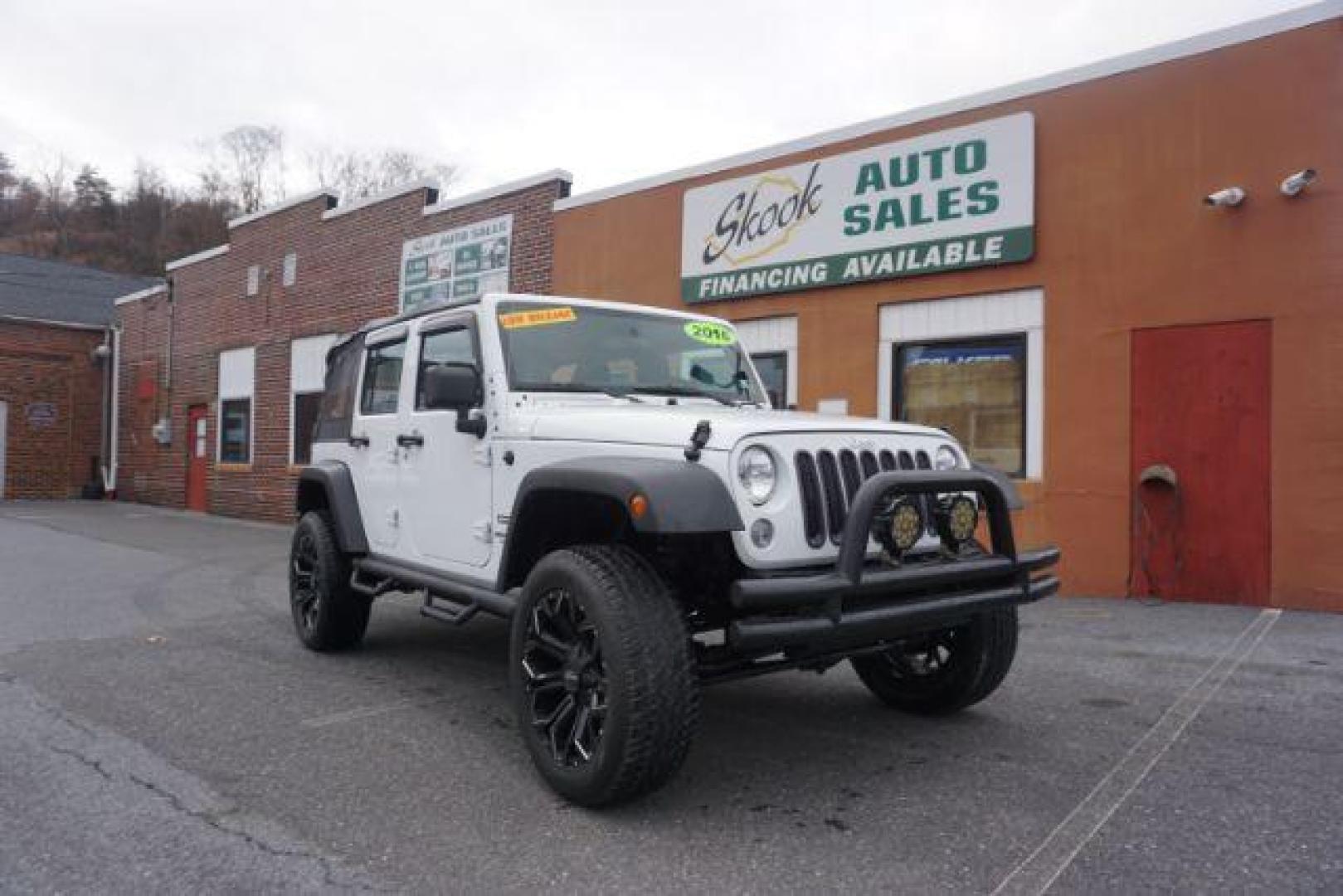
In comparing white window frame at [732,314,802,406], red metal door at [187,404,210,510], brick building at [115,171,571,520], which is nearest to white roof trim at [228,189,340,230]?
brick building at [115,171,571,520]

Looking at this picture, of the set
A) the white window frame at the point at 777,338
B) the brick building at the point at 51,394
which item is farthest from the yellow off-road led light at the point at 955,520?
the brick building at the point at 51,394

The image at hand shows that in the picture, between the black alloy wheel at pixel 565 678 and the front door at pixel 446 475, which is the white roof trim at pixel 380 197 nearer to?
the front door at pixel 446 475

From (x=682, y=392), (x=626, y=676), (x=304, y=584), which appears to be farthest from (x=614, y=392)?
(x=304, y=584)

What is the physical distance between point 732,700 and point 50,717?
3.27m

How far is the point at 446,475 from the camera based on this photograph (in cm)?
468

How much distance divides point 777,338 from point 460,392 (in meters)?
6.71

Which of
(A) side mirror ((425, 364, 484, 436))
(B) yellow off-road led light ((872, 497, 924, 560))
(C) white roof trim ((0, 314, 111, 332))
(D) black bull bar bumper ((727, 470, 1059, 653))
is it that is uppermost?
(C) white roof trim ((0, 314, 111, 332))

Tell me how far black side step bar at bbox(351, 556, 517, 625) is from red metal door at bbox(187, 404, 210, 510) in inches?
614

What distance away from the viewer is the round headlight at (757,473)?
327 cm

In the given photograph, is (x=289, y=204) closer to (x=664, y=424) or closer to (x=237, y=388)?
(x=237, y=388)

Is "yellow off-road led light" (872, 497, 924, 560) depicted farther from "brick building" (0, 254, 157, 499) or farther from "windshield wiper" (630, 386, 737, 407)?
"brick building" (0, 254, 157, 499)

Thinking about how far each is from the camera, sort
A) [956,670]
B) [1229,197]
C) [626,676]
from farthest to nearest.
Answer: [1229,197], [956,670], [626,676]

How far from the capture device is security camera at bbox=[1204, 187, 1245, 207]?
752 cm

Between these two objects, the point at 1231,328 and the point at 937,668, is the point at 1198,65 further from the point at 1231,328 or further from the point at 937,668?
the point at 937,668
